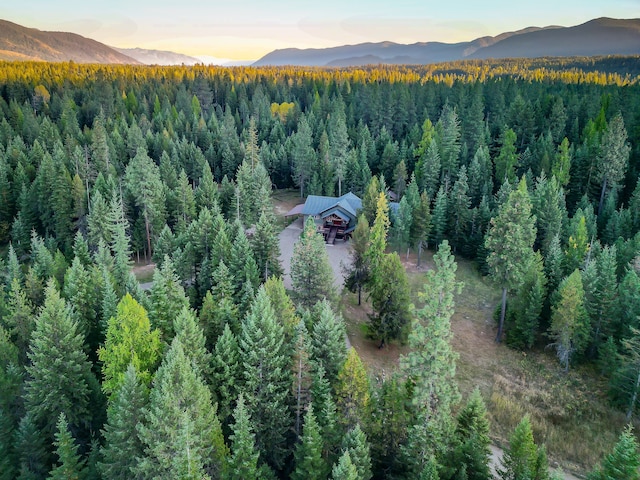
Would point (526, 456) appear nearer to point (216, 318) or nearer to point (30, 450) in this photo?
point (216, 318)

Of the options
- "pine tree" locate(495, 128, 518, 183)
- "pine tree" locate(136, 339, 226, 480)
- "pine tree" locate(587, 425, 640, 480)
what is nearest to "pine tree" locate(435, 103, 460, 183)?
"pine tree" locate(495, 128, 518, 183)

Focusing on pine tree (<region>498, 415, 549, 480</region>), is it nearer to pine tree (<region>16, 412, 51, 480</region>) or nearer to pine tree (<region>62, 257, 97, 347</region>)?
pine tree (<region>16, 412, 51, 480</region>)

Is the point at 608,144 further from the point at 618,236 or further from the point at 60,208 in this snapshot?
the point at 60,208

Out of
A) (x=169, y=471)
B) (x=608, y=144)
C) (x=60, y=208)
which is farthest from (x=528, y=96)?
(x=169, y=471)

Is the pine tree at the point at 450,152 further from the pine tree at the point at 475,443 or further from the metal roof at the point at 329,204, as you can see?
the pine tree at the point at 475,443

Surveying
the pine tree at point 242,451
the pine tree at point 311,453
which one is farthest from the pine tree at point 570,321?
the pine tree at point 242,451
